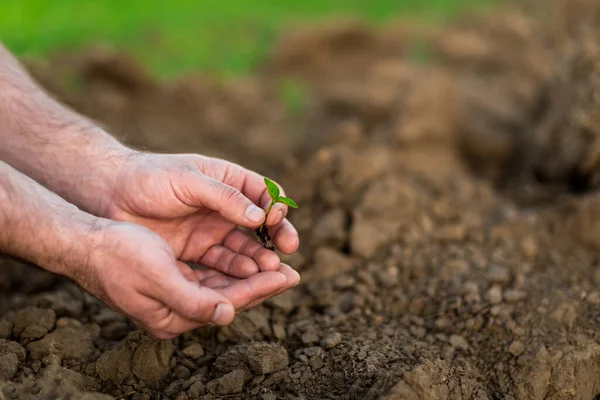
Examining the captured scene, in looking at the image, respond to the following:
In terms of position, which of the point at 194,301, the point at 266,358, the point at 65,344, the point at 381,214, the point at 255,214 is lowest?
the point at 65,344

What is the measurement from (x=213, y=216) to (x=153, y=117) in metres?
1.92

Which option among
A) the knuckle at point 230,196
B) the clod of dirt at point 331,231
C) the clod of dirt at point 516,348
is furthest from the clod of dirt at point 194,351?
the clod of dirt at point 516,348

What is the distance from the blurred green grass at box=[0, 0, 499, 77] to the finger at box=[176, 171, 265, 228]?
2.56 metres

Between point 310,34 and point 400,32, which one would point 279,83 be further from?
point 400,32

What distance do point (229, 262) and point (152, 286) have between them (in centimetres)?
37

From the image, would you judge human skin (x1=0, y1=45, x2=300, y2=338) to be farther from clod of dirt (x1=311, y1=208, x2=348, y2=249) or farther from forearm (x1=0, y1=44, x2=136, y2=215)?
clod of dirt (x1=311, y1=208, x2=348, y2=249)

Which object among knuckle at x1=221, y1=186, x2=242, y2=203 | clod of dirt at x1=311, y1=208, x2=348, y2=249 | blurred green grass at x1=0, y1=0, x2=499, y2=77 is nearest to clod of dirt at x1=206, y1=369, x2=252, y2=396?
knuckle at x1=221, y1=186, x2=242, y2=203

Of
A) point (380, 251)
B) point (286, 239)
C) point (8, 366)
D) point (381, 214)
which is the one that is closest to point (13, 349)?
point (8, 366)

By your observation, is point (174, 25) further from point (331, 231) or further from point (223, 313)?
point (223, 313)

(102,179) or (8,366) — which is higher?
(102,179)

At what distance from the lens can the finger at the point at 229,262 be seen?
1.88 meters

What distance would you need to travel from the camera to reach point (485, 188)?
3.10 m

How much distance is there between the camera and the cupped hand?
1.84 meters

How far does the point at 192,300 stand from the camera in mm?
1604
